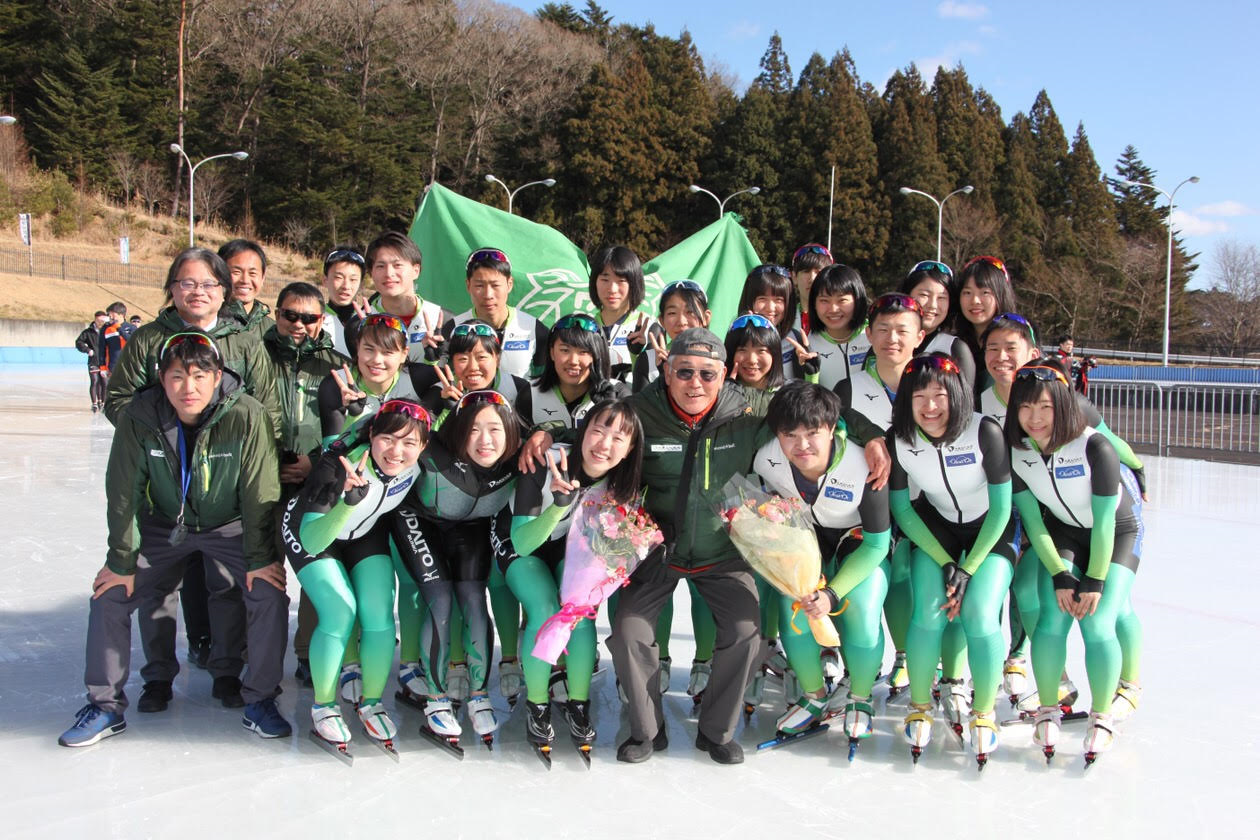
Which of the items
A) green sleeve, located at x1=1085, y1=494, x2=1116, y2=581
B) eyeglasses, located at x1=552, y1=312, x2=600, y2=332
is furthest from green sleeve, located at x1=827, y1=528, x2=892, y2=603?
eyeglasses, located at x1=552, y1=312, x2=600, y2=332

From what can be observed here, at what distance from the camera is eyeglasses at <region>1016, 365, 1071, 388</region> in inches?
145

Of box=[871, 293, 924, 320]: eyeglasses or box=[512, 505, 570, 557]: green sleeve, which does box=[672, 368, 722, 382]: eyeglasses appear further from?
box=[871, 293, 924, 320]: eyeglasses

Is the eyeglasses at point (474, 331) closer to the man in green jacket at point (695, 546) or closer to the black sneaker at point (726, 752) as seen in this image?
the man in green jacket at point (695, 546)

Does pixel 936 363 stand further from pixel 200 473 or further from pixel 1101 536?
pixel 200 473

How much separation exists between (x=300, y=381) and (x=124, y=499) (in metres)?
1.02

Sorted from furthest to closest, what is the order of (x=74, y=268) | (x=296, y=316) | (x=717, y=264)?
(x=74, y=268) < (x=717, y=264) < (x=296, y=316)

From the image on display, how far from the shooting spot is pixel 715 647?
12.2 ft

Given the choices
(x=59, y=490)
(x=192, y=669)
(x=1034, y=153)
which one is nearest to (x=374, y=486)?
(x=192, y=669)

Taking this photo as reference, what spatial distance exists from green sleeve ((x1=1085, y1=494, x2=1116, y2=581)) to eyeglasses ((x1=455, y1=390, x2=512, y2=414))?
247 centimetres

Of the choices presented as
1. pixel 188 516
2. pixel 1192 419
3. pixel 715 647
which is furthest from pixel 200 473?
pixel 1192 419

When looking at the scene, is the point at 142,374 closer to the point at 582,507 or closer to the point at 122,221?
the point at 582,507

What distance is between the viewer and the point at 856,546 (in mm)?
3758

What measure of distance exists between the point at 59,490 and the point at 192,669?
5.20m

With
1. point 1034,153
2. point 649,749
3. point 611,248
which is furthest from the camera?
point 1034,153
